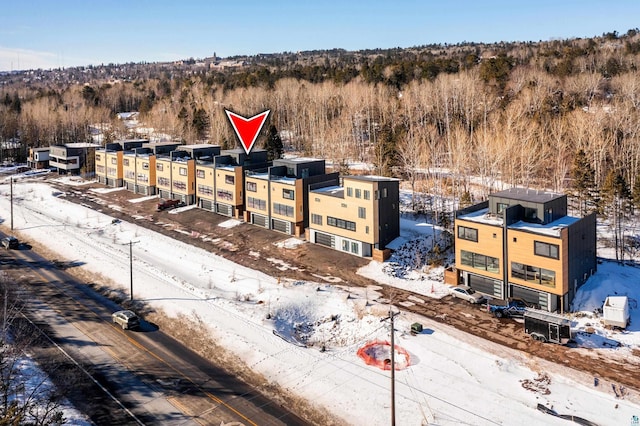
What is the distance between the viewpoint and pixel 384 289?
137 ft

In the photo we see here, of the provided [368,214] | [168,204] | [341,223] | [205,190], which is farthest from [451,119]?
[168,204]

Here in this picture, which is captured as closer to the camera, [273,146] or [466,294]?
[466,294]

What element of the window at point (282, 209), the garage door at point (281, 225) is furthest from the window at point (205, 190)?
the window at point (282, 209)

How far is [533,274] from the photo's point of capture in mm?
36906

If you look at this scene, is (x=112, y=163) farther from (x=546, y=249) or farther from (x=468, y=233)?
(x=546, y=249)

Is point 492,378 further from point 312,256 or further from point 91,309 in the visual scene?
point 91,309

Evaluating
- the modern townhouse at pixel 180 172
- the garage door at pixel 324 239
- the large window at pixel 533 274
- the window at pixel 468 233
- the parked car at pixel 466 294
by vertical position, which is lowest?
the parked car at pixel 466 294

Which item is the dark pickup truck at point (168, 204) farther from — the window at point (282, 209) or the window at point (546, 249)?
the window at point (546, 249)

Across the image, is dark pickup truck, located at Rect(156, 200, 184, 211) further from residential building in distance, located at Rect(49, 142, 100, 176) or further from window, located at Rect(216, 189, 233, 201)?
residential building in distance, located at Rect(49, 142, 100, 176)

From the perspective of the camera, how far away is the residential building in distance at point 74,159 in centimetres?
10080

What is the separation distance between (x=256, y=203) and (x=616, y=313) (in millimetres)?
40872

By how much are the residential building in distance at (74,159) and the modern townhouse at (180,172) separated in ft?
101

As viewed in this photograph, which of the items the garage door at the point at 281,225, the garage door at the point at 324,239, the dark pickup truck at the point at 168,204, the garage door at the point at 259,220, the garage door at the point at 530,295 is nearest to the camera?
the garage door at the point at 530,295

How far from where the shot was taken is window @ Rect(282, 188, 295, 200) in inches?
2226
